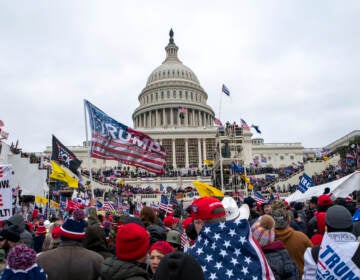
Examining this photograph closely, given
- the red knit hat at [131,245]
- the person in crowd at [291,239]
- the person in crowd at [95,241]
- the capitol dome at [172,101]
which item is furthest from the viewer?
the capitol dome at [172,101]

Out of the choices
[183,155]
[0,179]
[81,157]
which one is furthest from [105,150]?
[81,157]

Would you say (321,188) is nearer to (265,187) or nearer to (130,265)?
(130,265)

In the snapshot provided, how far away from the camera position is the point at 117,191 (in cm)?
4497

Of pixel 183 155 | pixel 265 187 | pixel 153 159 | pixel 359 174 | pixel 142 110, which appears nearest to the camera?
pixel 153 159

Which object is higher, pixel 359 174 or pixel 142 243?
pixel 359 174

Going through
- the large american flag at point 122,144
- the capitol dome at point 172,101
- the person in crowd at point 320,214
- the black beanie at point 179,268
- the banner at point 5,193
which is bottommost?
the black beanie at point 179,268

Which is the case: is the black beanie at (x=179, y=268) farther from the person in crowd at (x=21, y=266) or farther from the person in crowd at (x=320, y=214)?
the person in crowd at (x=320, y=214)

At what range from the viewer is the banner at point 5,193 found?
7098mm

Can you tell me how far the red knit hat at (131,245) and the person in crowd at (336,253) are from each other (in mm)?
1635

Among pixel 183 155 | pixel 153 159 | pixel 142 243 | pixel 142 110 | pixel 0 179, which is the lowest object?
pixel 142 243

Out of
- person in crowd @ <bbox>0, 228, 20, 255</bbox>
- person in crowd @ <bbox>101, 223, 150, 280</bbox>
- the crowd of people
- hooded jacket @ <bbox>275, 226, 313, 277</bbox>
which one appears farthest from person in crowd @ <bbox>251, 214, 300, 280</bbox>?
person in crowd @ <bbox>0, 228, 20, 255</bbox>

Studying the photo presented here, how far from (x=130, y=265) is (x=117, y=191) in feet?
139

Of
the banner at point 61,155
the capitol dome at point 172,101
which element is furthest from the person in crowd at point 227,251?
the capitol dome at point 172,101

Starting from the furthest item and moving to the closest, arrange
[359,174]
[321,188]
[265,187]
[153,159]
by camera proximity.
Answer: [265,187] → [321,188] → [359,174] → [153,159]
